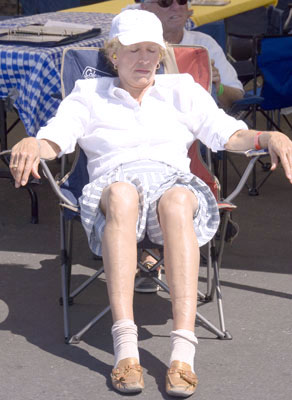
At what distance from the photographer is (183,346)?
294cm

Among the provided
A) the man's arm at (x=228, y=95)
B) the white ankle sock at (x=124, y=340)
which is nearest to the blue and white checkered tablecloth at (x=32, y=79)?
the man's arm at (x=228, y=95)

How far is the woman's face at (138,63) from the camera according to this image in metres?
3.44

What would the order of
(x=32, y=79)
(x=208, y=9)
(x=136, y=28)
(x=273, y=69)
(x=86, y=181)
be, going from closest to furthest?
1. (x=136, y=28)
2. (x=86, y=181)
3. (x=32, y=79)
4. (x=273, y=69)
5. (x=208, y=9)

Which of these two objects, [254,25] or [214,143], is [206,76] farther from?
[254,25]

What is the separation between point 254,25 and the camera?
8.82 meters

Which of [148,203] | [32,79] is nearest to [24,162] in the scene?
[148,203]

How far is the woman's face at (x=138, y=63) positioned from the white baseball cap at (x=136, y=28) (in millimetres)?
41

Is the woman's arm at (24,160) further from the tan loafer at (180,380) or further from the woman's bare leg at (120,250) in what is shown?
the tan loafer at (180,380)

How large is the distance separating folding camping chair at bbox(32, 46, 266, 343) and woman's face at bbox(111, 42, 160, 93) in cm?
30

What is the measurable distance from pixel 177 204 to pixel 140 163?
39 cm

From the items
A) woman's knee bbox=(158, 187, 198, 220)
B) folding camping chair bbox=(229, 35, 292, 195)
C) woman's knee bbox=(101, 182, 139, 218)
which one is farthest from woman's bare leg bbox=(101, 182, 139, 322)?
folding camping chair bbox=(229, 35, 292, 195)

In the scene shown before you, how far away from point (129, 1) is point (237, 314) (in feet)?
12.6

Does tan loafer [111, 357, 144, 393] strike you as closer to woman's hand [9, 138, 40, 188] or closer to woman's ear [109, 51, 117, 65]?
woman's hand [9, 138, 40, 188]

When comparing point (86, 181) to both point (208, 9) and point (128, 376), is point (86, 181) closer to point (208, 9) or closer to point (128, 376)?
point (128, 376)
